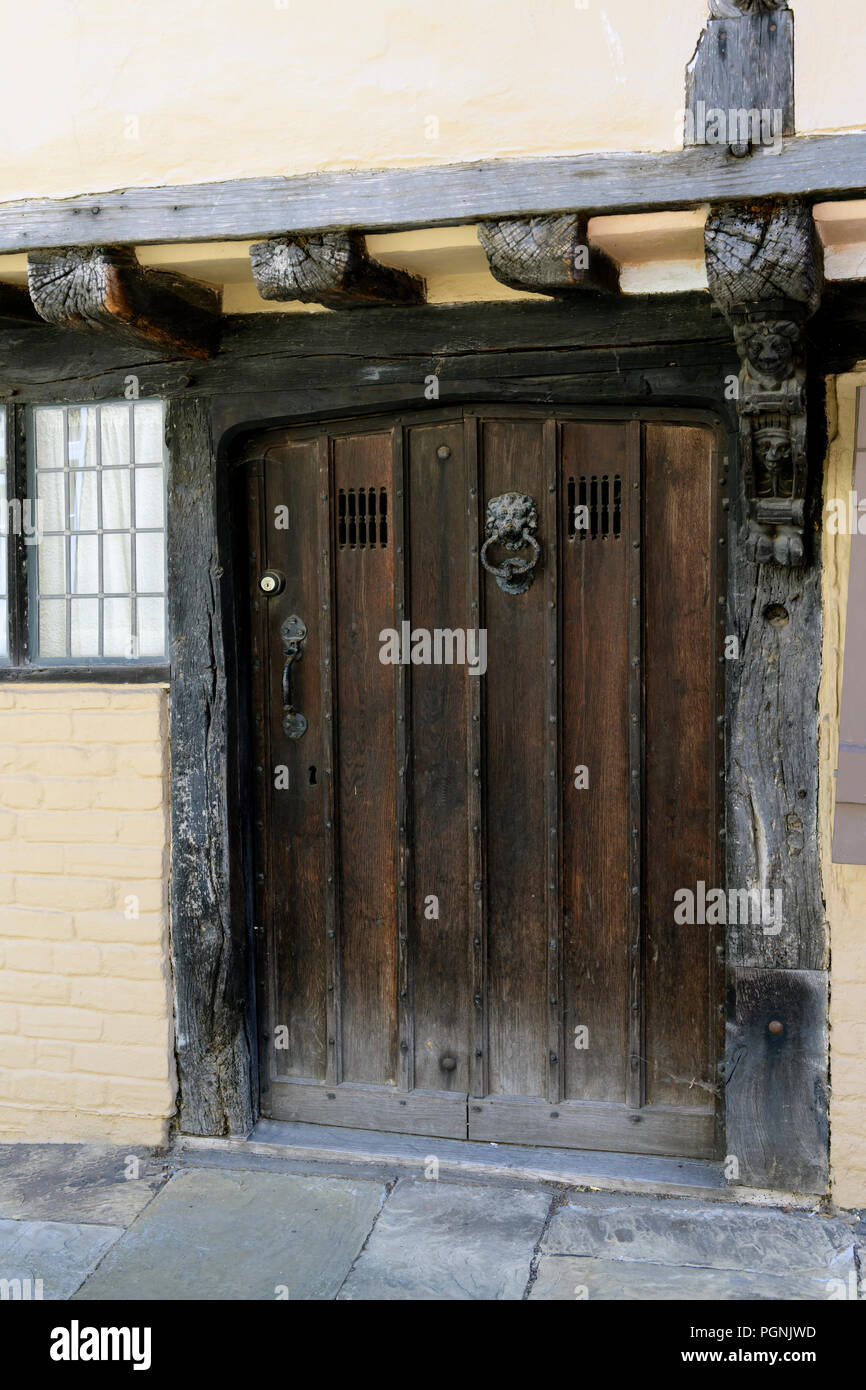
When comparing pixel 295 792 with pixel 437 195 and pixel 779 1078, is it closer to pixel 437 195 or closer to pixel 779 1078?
pixel 779 1078

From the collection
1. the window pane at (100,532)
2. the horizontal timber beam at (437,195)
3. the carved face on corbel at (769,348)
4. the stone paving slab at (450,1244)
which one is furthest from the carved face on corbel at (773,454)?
the stone paving slab at (450,1244)

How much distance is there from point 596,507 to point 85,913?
2.12 metres

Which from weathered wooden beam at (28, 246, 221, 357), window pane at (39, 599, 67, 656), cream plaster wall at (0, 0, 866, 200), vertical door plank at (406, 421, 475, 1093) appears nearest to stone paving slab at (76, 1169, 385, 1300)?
vertical door plank at (406, 421, 475, 1093)

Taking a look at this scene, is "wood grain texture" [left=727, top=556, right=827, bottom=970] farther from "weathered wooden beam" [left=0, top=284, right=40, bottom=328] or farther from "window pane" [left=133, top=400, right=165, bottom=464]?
"weathered wooden beam" [left=0, top=284, right=40, bottom=328]

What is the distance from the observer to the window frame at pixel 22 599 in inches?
160

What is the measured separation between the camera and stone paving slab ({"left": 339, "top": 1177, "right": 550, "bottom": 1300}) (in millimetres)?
3242

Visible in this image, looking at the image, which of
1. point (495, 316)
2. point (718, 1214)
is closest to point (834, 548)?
point (495, 316)

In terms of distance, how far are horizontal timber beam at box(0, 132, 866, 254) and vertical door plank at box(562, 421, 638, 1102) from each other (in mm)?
843

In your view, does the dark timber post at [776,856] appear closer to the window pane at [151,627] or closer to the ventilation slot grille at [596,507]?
the ventilation slot grille at [596,507]

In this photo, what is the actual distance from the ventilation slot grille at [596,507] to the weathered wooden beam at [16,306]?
1.77 meters

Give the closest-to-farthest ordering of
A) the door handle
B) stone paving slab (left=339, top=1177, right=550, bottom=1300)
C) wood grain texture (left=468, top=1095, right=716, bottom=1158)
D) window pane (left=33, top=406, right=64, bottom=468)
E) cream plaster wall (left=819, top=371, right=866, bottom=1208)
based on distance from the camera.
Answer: stone paving slab (left=339, top=1177, right=550, bottom=1300)
cream plaster wall (left=819, top=371, right=866, bottom=1208)
wood grain texture (left=468, top=1095, right=716, bottom=1158)
the door handle
window pane (left=33, top=406, right=64, bottom=468)

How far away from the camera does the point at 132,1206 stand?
3719mm

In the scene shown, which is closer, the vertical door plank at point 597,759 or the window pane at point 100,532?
the vertical door plank at point 597,759

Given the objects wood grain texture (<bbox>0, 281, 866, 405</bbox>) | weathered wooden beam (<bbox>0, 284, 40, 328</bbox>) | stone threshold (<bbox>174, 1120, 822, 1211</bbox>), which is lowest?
stone threshold (<bbox>174, 1120, 822, 1211</bbox>)
